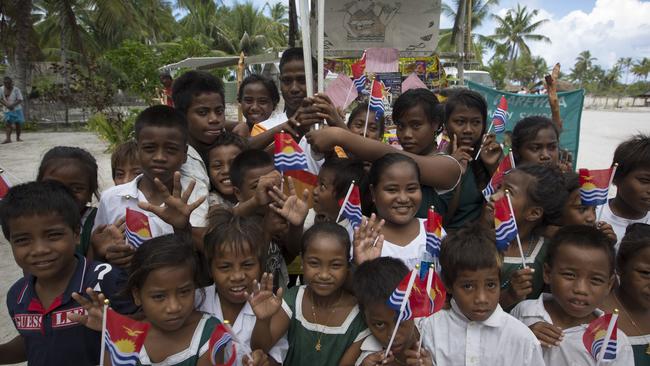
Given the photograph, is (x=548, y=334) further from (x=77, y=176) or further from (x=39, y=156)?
(x=39, y=156)

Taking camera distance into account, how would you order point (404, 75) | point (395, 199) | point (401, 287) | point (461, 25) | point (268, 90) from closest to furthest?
1. point (401, 287)
2. point (395, 199)
3. point (268, 90)
4. point (404, 75)
5. point (461, 25)

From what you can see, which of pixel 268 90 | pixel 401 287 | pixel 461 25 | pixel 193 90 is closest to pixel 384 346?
pixel 401 287

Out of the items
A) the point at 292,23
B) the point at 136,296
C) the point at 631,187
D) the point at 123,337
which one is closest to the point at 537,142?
the point at 631,187

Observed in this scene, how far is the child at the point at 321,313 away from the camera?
2.01 metres

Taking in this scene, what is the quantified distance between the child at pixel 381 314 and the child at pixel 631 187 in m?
1.38

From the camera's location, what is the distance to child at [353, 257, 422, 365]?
1.91m

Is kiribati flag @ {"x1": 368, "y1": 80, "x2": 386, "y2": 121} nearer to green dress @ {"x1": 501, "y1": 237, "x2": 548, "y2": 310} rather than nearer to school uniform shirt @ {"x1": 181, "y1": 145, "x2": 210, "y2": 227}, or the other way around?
school uniform shirt @ {"x1": 181, "y1": 145, "x2": 210, "y2": 227}

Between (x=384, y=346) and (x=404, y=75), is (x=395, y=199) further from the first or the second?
(x=404, y=75)

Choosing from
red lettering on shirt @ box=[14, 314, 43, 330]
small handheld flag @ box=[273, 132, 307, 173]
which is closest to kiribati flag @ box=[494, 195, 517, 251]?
small handheld flag @ box=[273, 132, 307, 173]

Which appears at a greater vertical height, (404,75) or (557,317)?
(404,75)

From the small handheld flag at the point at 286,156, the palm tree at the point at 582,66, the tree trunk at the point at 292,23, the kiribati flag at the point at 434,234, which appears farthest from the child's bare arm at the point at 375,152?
the palm tree at the point at 582,66

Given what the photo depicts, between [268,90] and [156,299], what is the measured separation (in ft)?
7.95

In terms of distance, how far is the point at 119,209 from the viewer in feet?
7.73

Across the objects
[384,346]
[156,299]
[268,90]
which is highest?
[268,90]
